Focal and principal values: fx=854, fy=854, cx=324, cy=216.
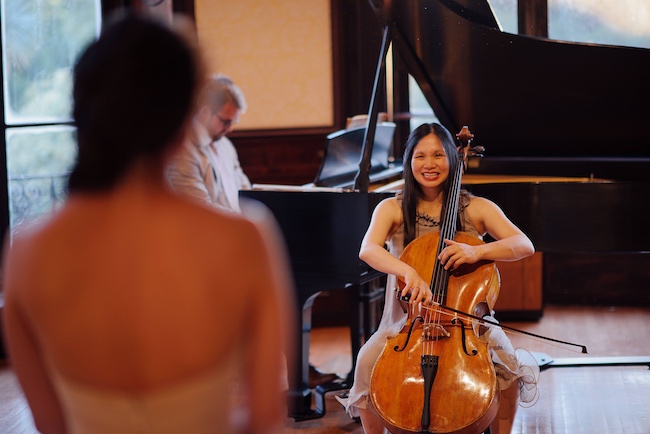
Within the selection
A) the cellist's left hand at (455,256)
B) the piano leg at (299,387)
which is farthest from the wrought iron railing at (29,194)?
the cellist's left hand at (455,256)

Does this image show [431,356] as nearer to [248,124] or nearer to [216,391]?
[216,391]

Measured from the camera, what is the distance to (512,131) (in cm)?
402

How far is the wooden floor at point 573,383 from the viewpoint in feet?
11.4

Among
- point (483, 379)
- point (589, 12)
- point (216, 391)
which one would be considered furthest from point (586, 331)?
point (216, 391)

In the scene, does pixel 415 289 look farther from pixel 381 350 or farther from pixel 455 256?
pixel 381 350

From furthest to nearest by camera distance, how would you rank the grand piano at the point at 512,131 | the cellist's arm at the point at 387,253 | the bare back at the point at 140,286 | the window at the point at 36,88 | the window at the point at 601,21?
the window at the point at 601,21 → the window at the point at 36,88 → the grand piano at the point at 512,131 → the cellist's arm at the point at 387,253 → the bare back at the point at 140,286

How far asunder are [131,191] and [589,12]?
515 centimetres

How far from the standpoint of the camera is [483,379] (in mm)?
2371

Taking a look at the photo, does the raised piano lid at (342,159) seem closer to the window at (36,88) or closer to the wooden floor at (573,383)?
the wooden floor at (573,383)

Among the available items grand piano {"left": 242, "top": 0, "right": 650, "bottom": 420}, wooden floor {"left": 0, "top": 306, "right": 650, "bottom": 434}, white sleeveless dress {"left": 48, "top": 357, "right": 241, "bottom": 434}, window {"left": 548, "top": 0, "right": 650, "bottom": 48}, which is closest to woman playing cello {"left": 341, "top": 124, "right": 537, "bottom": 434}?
grand piano {"left": 242, "top": 0, "right": 650, "bottom": 420}

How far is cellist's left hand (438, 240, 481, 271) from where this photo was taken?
8.52 feet

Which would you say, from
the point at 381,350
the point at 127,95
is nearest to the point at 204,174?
the point at 381,350

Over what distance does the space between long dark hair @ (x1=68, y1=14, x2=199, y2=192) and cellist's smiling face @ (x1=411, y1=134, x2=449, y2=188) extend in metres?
2.00

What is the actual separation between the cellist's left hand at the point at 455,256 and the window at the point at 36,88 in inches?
119
